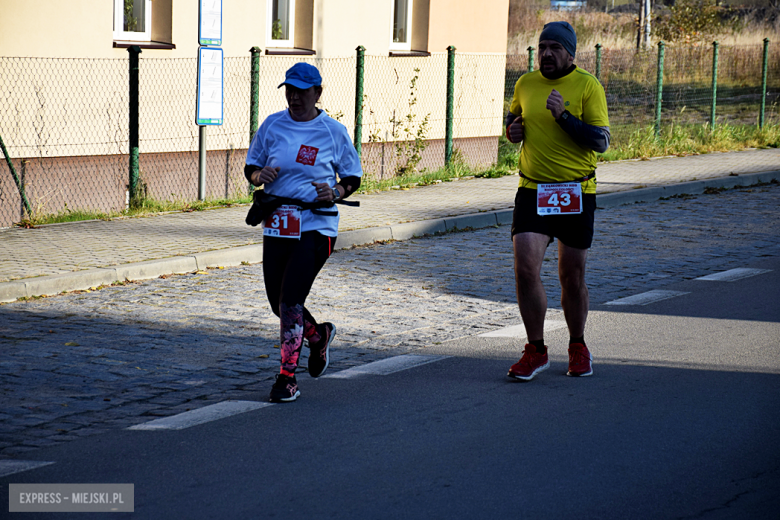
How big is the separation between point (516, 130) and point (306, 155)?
4.09ft

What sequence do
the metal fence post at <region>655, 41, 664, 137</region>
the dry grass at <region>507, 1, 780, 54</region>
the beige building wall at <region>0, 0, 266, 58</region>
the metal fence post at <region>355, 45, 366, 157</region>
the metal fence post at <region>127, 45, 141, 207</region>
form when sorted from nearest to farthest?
the beige building wall at <region>0, 0, 266, 58</region> → the metal fence post at <region>127, 45, 141, 207</region> → the metal fence post at <region>355, 45, 366, 157</region> → the metal fence post at <region>655, 41, 664, 137</region> → the dry grass at <region>507, 1, 780, 54</region>

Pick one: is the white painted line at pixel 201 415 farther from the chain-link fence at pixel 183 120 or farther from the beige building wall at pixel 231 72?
the beige building wall at pixel 231 72

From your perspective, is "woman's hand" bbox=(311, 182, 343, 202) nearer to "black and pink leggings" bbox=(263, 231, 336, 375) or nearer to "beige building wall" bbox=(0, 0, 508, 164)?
"black and pink leggings" bbox=(263, 231, 336, 375)

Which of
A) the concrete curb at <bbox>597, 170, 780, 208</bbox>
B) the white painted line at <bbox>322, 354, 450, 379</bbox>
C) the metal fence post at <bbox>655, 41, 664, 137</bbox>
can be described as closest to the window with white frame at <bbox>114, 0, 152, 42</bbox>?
the concrete curb at <bbox>597, 170, 780, 208</bbox>

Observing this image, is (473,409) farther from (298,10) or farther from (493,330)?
(298,10)

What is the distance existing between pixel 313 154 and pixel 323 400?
4.34ft

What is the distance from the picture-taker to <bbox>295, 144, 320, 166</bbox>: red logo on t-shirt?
581 cm

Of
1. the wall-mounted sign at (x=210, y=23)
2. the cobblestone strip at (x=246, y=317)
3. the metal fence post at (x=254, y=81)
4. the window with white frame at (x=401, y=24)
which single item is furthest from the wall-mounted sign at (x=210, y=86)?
the window with white frame at (x=401, y=24)

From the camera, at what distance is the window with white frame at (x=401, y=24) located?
1786 centimetres

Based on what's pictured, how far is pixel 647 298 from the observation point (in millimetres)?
8836

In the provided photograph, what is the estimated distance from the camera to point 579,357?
21.1 feet

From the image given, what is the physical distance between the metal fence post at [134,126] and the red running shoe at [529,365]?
777 cm

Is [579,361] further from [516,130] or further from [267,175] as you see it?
[267,175]

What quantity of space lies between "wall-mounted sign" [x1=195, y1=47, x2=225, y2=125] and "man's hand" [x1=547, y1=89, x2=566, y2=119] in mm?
7621
